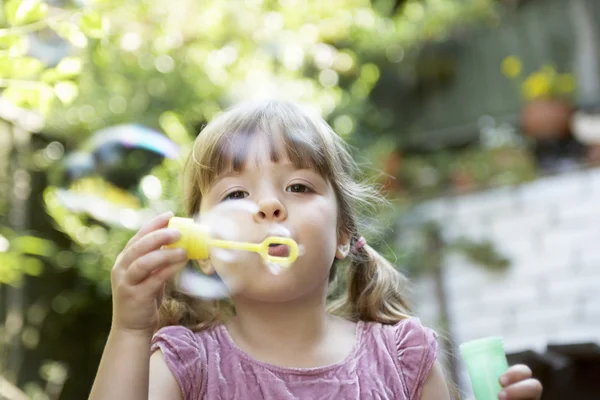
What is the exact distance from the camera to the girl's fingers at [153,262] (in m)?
0.91

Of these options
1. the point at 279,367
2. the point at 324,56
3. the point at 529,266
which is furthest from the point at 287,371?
the point at 529,266

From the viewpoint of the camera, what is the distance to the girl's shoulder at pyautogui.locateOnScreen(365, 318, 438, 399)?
118 cm

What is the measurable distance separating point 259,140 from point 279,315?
26 centimetres

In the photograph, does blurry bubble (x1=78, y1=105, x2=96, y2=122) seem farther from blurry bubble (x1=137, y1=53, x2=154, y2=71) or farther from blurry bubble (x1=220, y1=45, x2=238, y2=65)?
blurry bubble (x1=220, y1=45, x2=238, y2=65)

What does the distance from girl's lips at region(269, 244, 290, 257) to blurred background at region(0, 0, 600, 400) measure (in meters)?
0.47

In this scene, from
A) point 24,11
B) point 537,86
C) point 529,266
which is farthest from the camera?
point 537,86

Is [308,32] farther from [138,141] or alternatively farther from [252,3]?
[138,141]

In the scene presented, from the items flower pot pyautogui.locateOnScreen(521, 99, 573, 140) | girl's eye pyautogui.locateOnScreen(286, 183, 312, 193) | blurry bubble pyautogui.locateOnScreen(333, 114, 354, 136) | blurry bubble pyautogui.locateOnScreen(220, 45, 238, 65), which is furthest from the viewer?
flower pot pyautogui.locateOnScreen(521, 99, 573, 140)

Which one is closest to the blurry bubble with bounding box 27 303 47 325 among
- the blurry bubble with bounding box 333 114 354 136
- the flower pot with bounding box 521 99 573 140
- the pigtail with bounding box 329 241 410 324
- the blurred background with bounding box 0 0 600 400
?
the blurred background with bounding box 0 0 600 400

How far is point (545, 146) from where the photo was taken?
13.2ft

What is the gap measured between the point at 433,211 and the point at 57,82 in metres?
2.67

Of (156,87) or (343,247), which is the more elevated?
(156,87)

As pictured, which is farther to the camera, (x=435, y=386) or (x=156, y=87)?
(x=156, y=87)

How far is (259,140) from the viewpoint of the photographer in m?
1.15
